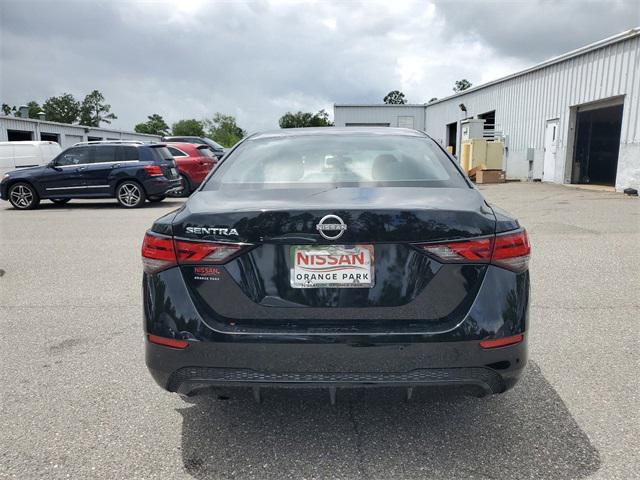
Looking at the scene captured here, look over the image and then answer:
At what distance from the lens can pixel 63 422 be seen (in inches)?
111

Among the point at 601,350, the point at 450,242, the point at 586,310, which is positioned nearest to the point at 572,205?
the point at 586,310

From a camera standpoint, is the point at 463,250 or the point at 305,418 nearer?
the point at 463,250

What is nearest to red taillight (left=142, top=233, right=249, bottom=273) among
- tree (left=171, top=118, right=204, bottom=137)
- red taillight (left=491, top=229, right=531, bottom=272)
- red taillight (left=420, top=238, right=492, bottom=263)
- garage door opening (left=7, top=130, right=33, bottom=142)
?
red taillight (left=420, top=238, right=492, bottom=263)

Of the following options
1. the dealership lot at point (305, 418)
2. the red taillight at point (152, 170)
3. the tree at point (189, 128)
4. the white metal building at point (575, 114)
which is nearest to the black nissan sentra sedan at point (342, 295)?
the dealership lot at point (305, 418)

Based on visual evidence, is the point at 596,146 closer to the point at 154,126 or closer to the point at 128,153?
the point at 128,153

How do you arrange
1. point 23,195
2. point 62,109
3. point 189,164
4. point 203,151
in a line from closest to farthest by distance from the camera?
point 23,195
point 189,164
point 203,151
point 62,109

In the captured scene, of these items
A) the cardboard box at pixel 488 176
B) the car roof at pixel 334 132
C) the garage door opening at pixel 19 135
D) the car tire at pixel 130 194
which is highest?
the garage door opening at pixel 19 135

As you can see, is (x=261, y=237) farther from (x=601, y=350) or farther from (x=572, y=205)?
(x=572, y=205)

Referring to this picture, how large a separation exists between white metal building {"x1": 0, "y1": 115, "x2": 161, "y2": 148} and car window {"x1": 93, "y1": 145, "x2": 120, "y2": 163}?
2053 centimetres

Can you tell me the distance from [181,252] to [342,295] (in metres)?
0.73

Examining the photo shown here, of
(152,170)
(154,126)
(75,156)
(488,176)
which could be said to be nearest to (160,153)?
(152,170)

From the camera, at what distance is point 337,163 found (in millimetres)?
3029

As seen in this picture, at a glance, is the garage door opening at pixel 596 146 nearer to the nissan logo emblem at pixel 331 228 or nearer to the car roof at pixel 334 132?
the car roof at pixel 334 132

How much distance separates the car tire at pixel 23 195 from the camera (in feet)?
46.5
